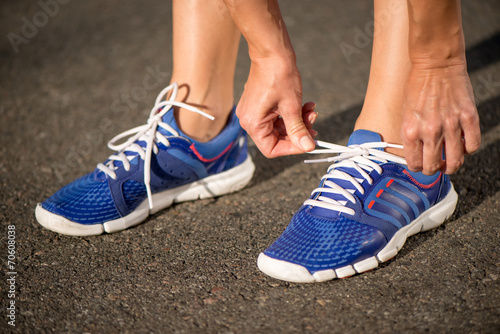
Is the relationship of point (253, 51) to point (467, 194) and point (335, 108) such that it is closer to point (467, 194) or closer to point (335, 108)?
point (467, 194)

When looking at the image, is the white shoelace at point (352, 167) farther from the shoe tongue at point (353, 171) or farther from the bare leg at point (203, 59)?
the bare leg at point (203, 59)

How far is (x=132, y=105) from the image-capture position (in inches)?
96.4

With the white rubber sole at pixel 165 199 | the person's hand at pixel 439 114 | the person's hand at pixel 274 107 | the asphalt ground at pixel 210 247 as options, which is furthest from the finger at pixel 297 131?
the white rubber sole at pixel 165 199

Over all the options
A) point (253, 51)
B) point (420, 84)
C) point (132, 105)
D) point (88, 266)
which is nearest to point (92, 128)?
point (132, 105)

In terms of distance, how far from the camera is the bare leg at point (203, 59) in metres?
1.48

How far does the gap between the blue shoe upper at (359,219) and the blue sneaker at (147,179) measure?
421 mm

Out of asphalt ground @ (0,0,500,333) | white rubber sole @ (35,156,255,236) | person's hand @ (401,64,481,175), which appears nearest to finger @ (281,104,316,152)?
person's hand @ (401,64,481,175)

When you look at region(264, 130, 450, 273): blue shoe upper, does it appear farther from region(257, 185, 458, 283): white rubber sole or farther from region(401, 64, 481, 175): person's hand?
region(401, 64, 481, 175): person's hand

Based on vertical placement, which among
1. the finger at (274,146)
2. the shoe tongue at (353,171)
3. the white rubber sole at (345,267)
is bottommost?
the white rubber sole at (345,267)

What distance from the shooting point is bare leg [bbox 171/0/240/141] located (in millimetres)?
1477

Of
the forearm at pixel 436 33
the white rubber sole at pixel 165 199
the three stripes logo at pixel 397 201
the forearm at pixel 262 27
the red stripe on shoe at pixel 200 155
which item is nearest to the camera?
the forearm at pixel 436 33

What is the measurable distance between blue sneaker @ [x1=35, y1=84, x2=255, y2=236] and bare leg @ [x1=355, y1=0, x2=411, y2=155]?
488mm

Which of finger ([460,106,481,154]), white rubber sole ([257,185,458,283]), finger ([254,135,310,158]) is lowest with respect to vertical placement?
white rubber sole ([257,185,458,283])

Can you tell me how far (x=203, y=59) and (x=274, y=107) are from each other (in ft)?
1.31
